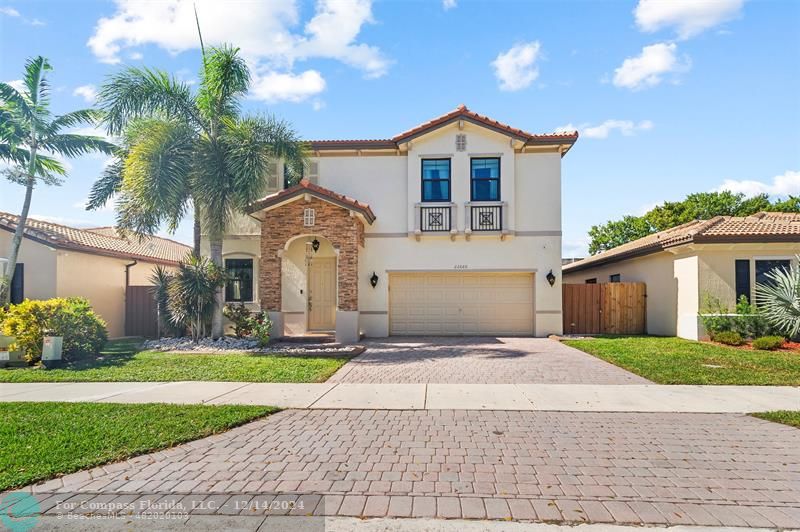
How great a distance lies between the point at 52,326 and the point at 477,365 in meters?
10.4

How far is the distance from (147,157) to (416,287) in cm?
972

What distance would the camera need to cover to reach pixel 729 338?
534 inches

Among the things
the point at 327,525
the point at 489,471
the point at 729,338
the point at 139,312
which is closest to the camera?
the point at 327,525

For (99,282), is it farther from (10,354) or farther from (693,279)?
(693,279)

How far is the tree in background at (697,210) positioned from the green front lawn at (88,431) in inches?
1552

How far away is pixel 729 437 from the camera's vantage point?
18.3 ft

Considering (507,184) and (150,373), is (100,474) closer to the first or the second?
(150,373)

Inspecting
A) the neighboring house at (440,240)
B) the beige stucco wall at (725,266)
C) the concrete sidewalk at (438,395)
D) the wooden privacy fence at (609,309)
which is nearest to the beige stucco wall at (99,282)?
the neighboring house at (440,240)

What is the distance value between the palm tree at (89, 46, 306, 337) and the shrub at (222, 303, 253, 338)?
524 millimetres

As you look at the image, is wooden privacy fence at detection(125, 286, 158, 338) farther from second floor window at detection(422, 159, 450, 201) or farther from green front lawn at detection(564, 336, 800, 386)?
green front lawn at detection(564, 336, 800, 386)

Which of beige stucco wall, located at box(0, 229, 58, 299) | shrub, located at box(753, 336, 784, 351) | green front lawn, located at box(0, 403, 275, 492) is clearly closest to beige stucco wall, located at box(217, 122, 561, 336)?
beige stucco wall, located at box(0, 229, 58, 299)

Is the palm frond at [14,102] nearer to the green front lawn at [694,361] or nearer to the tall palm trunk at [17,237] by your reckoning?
the tall palm trunk at [17,237]

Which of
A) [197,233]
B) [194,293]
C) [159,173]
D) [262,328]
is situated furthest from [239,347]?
[159,173]

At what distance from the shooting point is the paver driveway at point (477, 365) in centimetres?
909
